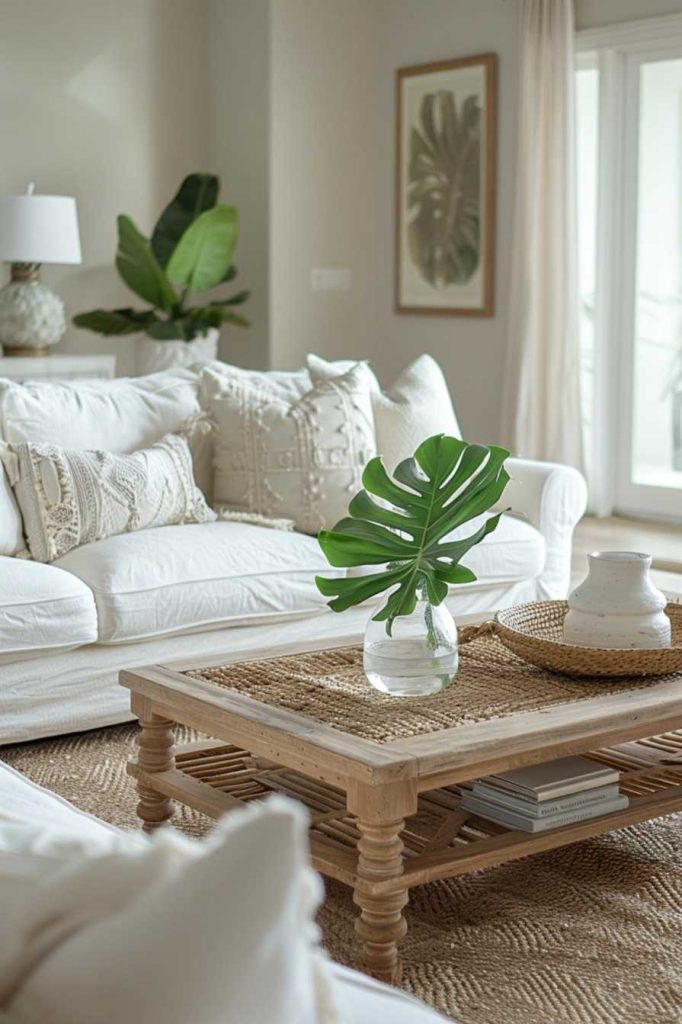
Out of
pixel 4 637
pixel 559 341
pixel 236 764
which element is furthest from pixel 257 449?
pixel 559 341

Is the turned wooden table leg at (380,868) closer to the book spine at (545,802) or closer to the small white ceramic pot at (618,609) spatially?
the book spine at (545,802)

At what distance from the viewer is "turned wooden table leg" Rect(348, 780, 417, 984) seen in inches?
77.7

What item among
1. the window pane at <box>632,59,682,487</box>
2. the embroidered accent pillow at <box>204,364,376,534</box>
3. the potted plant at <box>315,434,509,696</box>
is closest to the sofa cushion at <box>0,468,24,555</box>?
the embroidered accent pillow at <box>204,364,376,534</box>

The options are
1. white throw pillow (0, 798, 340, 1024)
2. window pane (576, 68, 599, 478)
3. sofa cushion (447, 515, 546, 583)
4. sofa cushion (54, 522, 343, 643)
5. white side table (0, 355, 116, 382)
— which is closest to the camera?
white throw pillow (0, 798, 340, 1024)

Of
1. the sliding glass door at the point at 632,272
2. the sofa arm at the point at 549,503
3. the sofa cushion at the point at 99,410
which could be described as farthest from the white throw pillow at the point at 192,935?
the sliding glass door at the point at 632,272

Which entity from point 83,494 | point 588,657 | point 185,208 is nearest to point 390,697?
point 588,657

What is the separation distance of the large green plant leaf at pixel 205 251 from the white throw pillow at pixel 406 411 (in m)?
2.55

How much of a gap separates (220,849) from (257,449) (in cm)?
326

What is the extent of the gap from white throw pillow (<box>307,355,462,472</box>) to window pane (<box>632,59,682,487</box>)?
2497 mm

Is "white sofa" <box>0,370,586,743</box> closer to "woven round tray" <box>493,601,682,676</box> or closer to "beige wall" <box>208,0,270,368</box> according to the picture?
"woven round tray" <box>493,601,682,676</box>

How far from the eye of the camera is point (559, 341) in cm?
641

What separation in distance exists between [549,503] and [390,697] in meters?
1.73

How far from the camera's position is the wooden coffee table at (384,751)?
6.59 ft

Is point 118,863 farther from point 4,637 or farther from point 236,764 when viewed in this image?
point 4,637
